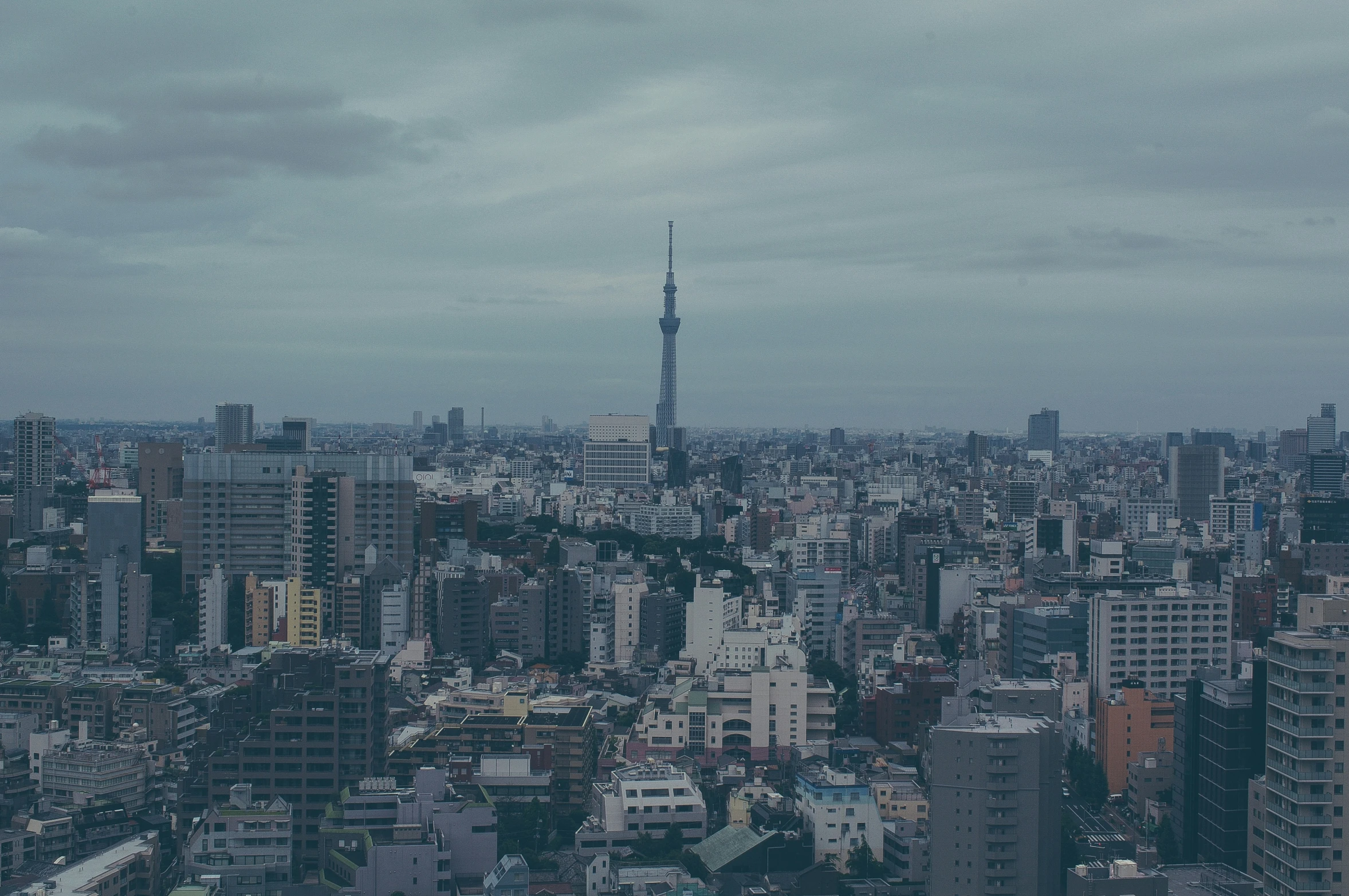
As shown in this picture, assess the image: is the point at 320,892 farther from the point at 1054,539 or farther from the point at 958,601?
the point at 1054,539

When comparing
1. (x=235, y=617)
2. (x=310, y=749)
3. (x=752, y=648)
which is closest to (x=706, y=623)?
(x=752, y=648)

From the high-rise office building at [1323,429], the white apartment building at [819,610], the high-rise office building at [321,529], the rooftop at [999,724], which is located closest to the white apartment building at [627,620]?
the white apartment building at [819,610]

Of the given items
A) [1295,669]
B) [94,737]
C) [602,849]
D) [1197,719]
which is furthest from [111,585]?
[1295,669]

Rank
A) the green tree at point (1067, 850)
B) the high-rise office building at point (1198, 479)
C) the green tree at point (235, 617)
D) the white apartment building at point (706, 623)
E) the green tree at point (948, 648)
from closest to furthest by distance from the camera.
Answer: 1. the green tree at point (1067, 850)
2. the white apartment building at point (706, 623)
3. the green tree at point (948, 648)
4. the green tree at point (235, 617)
5. the high-rise office building at point (1198, 479)

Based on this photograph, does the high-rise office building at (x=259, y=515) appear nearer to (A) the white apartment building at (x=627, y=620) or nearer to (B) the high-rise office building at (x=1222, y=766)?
(A) the white apartment building at (x=627, y=620)

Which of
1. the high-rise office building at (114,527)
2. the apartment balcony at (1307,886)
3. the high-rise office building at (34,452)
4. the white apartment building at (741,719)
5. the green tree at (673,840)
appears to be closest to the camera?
the apartment balcony at (1307,886)

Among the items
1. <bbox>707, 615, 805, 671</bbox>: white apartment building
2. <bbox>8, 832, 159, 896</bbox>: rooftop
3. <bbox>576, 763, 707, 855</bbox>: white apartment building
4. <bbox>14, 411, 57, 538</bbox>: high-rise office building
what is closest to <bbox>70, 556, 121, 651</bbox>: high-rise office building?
<bbox>707, 615, 805, 671</bbox>: white apartment building
